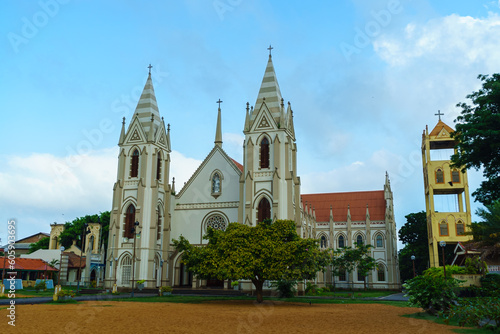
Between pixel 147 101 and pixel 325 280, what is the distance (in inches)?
1271

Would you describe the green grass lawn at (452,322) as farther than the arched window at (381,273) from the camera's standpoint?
No

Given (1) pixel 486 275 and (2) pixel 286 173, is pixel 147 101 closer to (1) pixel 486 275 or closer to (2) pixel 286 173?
(2) pixel 286 173

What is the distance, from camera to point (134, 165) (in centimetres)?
4425

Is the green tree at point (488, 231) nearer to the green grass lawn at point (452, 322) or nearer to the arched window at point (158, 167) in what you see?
the green grass lawn at point (452, 322)

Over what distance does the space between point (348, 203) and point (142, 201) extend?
107ft

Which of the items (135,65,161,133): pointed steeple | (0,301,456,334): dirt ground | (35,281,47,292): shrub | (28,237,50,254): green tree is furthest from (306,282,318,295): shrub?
Answer: (28,237,50,254): green tree

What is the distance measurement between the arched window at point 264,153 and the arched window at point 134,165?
41.9 feet

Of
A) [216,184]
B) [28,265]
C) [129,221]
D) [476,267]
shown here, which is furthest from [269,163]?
[28,265]

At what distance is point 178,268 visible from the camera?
4297cm

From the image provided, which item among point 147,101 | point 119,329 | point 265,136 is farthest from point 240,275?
point 147,101

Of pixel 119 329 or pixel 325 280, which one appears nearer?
pixel 119 329

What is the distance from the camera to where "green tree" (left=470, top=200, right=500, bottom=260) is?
26.0m

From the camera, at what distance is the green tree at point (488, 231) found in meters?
26.0

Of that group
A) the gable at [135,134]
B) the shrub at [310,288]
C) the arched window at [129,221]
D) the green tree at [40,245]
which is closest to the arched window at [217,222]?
the arched window at [129,221]
